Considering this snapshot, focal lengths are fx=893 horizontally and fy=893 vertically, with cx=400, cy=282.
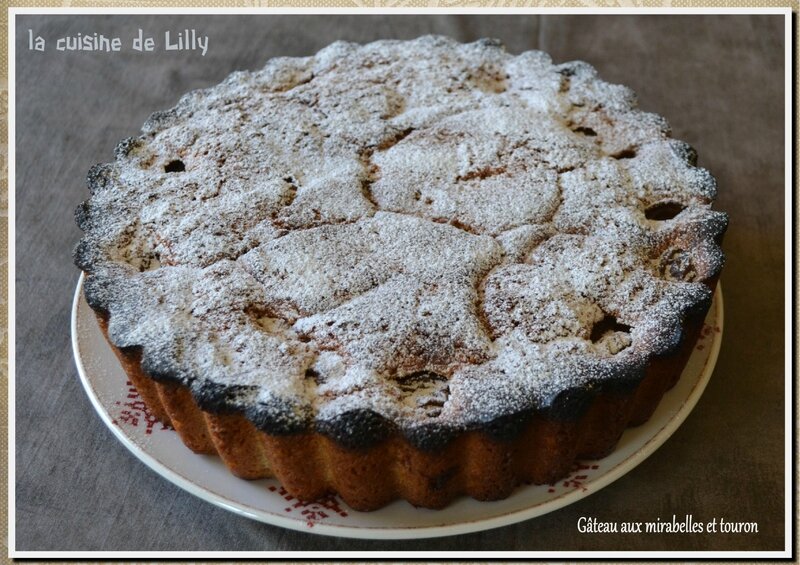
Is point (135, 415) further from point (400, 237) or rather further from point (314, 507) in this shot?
point (400, 237)

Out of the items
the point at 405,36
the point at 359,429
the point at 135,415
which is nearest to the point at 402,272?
the point at 359,429

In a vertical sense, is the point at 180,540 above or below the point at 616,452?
below

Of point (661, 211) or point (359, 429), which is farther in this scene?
point (661, 211)

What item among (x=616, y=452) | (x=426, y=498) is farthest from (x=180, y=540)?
(x=616, y=452)

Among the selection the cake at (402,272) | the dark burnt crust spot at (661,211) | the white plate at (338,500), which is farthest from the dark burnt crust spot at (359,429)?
the dark burnt crust spot at (661,211)

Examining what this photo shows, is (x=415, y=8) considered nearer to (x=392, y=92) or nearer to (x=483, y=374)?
(x=392, y=92)

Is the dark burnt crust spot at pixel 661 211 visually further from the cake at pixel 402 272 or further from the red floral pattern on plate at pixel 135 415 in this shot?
the red floral pattern on plate at pixel 135 415
